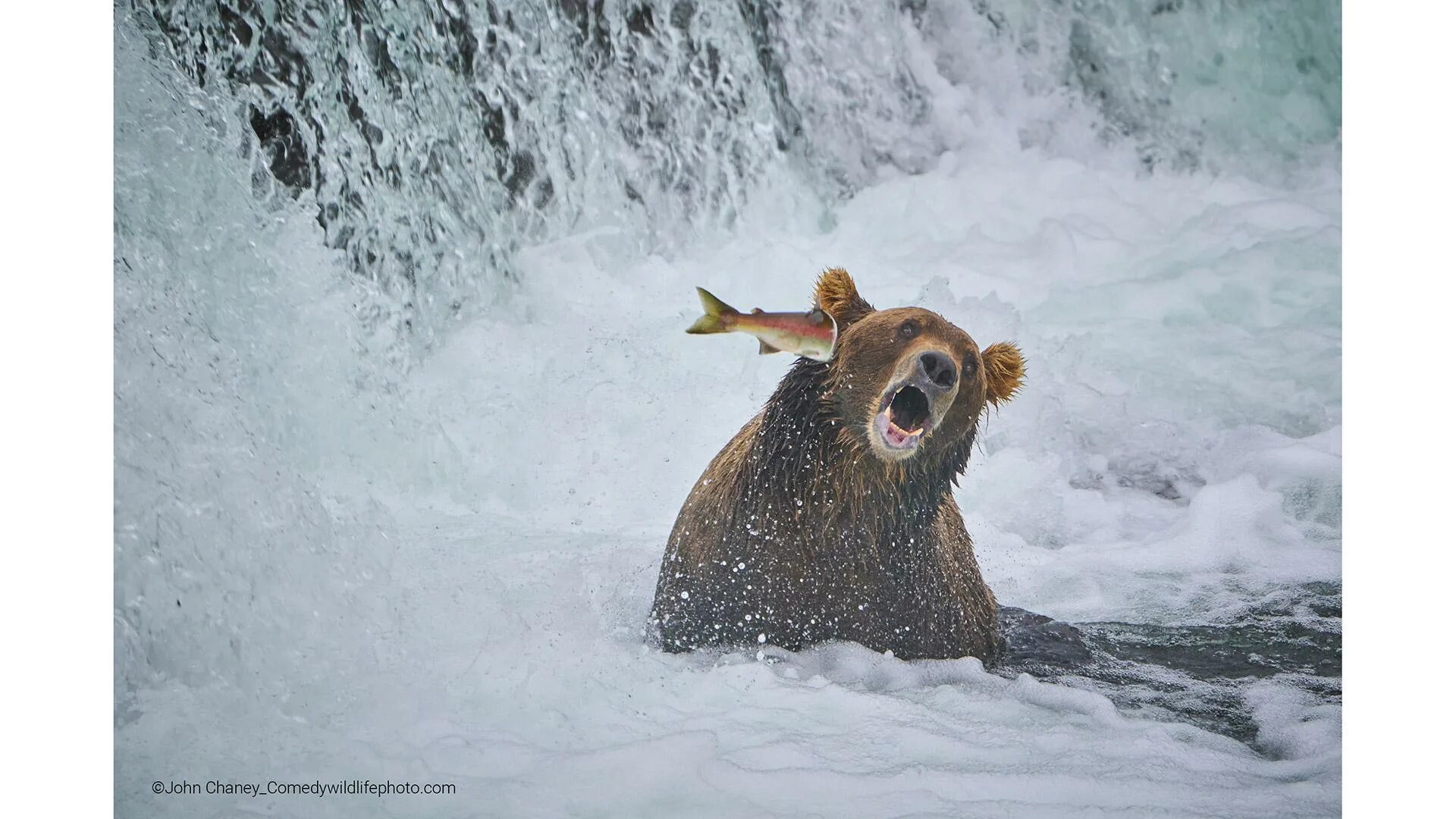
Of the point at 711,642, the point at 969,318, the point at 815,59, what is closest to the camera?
the point at 711,642

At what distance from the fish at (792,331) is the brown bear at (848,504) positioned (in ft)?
0.07

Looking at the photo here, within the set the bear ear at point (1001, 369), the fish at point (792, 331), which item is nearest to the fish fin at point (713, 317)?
the fish at point (792, 331)

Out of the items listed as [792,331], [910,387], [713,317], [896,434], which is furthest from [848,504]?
[713,317]

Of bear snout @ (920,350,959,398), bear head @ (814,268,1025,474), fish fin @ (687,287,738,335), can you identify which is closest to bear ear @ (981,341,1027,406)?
bear head @ (814,268,1025,474)

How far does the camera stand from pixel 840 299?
2.81m

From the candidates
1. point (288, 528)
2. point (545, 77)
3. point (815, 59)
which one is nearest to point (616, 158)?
point (545, 77)

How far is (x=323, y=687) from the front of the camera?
117 inches

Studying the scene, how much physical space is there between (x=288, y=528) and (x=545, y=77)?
4.58 ft

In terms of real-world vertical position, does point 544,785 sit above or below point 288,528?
below

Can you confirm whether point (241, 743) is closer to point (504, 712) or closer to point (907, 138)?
point (504, 712)

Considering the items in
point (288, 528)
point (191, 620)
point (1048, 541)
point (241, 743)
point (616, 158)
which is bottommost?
point (241, 743)

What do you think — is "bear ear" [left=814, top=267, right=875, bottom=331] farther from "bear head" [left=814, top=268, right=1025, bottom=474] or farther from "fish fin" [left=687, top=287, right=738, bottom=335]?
"fish fin" [left=687, top=287, right=738, bottom=335]

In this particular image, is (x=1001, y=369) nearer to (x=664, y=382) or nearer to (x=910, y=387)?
(x=910, y=387)

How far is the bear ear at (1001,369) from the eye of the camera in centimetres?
276
